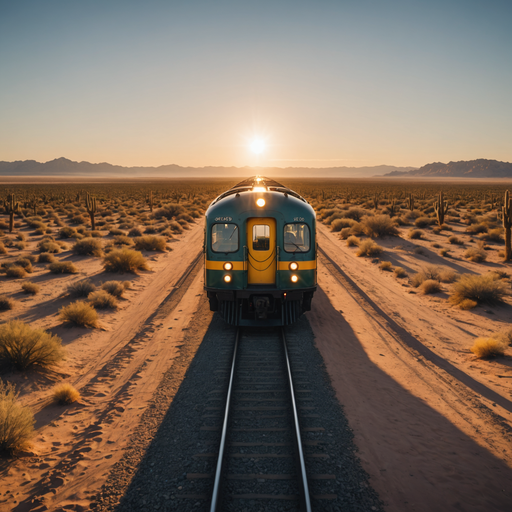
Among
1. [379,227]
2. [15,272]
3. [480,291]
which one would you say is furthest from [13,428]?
[379,227]

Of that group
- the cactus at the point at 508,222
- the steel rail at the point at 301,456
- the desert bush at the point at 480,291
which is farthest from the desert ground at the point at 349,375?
the cactus at the point at 508,222

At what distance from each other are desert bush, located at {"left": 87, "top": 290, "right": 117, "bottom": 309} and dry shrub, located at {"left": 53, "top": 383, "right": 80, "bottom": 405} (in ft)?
17.0

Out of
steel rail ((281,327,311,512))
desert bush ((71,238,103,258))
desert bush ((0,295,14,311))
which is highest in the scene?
desert bush ((71,238,103,258))

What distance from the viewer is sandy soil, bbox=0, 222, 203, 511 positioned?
4617 millimetres

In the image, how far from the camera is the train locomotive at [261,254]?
9031 millimetres

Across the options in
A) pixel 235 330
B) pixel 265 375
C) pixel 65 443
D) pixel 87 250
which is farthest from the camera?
pixel 87 250

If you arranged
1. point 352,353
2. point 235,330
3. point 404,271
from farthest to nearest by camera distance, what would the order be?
point 404,271
point 235,330
point 352,353

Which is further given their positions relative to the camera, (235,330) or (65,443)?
(235,330)

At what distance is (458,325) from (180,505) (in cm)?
906

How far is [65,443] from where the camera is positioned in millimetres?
5441

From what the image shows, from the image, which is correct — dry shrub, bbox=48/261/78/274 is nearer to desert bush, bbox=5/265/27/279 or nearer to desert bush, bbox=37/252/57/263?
desert bush, bbox=5/265/27/279

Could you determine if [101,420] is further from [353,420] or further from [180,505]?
[353,420]

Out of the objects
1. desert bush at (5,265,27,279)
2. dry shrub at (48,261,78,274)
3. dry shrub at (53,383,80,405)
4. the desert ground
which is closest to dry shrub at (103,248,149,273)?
the desert ground

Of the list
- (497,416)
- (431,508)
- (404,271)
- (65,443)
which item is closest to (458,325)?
(497,416)
